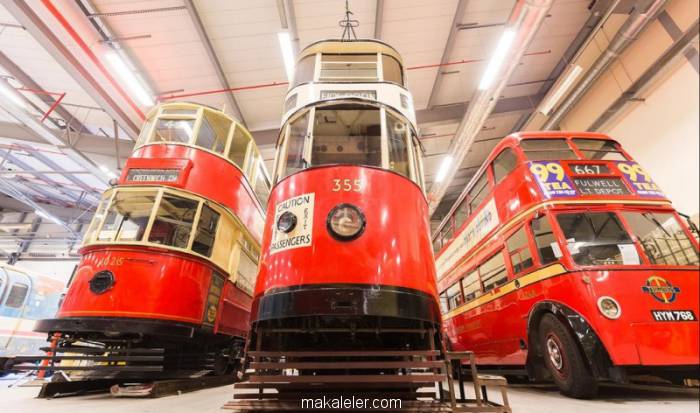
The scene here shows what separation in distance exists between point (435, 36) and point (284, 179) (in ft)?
21.5

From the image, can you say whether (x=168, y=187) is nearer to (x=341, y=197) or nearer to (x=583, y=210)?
(x=341, y=197)

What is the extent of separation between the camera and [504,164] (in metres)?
4.90

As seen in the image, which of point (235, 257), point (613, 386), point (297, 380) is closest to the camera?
point (297, 380)

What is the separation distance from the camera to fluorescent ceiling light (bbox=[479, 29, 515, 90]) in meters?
6.02

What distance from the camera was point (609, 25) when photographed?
6566mm

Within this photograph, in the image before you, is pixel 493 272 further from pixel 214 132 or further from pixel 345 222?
pixel 214 132

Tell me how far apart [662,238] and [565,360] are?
1.64 meters

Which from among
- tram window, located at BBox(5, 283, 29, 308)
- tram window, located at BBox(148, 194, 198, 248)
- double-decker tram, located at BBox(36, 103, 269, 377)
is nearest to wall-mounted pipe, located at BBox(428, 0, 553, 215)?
double-decker tram, located at BBox(36, 103, 269, 377)

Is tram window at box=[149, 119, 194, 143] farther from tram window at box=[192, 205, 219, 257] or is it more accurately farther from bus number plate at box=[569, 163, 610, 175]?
bus number plate at box=[569, 163, 610, 175]

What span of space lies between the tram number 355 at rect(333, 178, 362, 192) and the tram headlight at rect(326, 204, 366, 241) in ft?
0.59

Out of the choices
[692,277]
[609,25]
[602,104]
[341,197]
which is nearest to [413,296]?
[341,197]

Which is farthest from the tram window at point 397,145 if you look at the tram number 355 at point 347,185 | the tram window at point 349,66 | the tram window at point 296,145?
the tram window at point 349,66

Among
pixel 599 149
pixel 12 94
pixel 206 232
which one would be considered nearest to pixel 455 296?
pixel 599 149

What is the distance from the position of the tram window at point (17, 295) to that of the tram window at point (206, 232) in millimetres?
8216
